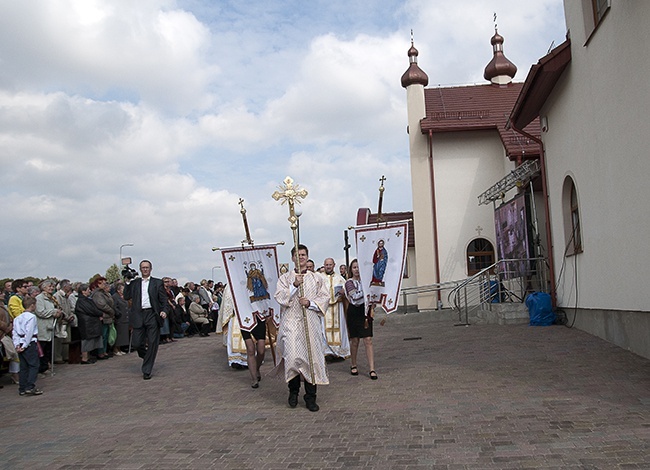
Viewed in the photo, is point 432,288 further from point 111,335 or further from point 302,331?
point 302,331

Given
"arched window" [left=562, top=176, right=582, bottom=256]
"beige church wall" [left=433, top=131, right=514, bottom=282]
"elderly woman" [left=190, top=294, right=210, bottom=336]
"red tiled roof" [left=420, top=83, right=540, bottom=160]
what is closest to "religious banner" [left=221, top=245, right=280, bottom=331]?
"arched window" [left=562, top=176, right=582, bottom=256]

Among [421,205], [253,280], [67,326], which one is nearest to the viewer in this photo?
[253,280]

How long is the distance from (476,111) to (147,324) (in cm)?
1880

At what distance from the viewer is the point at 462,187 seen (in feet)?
84.4

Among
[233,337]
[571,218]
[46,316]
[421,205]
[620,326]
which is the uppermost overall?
[421,205]

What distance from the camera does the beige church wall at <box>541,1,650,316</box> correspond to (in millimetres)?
9625

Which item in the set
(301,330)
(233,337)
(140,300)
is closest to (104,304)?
(140,300)

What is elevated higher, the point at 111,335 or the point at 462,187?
the point at 462,187

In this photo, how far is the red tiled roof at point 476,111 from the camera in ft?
76.3

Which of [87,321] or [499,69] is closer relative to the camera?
[87,321]

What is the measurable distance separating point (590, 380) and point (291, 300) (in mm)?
3917

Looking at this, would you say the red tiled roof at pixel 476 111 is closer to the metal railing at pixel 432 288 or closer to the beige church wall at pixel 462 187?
the beige church wall at pixel 462 187

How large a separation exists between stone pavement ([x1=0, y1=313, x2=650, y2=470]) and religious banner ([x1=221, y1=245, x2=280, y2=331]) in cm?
109

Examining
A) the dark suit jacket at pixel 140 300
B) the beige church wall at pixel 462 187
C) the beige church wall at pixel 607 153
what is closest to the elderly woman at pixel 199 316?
the dark suit jacket at pixel 140 300
